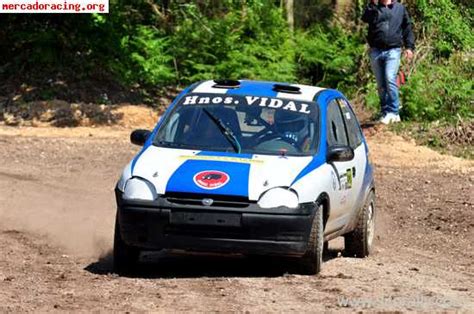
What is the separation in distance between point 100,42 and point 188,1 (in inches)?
81.2

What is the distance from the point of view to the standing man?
1928 centimetres

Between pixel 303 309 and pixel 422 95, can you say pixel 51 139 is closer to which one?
pixel 422 95

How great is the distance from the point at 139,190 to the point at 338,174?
1.89 meters

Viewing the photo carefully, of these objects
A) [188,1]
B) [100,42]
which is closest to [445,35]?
[188,1]

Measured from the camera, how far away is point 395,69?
19.3 metres

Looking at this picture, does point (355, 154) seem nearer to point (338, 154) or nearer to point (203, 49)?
point (338, 154)

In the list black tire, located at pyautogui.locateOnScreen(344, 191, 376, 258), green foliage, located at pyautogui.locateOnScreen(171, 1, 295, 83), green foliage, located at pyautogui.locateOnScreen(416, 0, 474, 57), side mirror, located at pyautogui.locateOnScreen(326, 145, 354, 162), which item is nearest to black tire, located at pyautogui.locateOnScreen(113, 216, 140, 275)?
side mirror, located at pyautogui.locateOnScreen(326, 145, 354, 162)

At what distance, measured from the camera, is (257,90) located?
1122cm

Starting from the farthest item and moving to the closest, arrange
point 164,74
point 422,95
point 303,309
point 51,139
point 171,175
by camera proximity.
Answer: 1. point 164,74
2. point 422,95
3. point 51,139
4. point 171,175
5. point 303,309

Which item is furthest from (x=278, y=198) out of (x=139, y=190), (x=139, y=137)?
(x=139, y=137)

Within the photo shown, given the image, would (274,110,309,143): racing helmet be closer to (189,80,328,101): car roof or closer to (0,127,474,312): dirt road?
(189,80,328,101): car roof

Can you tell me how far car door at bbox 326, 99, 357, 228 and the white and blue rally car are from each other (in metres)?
0.02

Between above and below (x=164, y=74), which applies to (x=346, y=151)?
above

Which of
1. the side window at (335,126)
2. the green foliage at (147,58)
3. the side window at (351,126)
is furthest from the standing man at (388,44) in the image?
the side window at (335,126)
